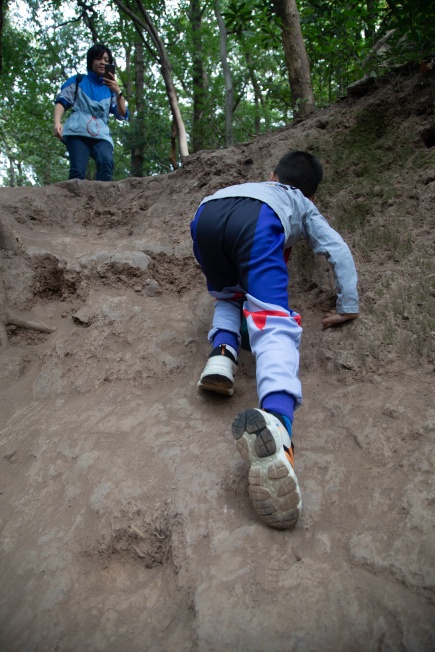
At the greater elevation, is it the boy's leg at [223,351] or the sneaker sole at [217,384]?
the boy's leg at [223,351]

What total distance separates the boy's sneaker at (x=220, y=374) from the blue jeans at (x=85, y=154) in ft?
9.62

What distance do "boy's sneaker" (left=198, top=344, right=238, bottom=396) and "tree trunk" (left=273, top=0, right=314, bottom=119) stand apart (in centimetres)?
292

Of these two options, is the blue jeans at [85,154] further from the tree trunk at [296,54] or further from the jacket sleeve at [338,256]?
the jacket sleeve at [338,256]

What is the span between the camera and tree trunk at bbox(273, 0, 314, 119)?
4.13 meters

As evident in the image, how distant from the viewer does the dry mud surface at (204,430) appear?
4.36 ft

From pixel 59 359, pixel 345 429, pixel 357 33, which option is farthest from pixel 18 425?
pixel 357 33

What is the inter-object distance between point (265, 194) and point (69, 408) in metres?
1.54

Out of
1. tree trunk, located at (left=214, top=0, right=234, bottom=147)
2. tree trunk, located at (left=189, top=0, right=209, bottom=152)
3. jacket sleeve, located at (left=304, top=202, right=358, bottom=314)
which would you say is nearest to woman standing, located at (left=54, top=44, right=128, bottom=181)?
jacket sleeve, located at (left=304, top=202, right=358, bottom=314)

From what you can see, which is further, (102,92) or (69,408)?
(102,92)

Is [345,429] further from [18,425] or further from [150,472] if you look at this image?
[18,425]

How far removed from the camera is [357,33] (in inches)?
176

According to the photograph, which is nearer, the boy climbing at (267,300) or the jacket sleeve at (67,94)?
the boy climbing at (267,300)

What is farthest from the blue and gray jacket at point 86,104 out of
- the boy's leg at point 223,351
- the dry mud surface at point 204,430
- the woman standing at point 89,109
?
the boy's leg at point 223,351

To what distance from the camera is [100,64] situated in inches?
167
